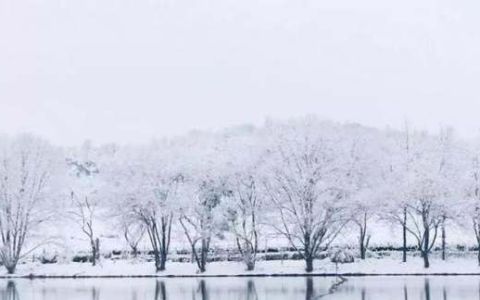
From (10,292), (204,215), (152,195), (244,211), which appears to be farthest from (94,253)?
(10,292)

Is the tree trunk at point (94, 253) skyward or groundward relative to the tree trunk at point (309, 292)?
skyward

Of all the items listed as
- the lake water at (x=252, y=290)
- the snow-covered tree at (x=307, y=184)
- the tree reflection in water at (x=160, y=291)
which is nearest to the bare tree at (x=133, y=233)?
the snow-covered tree at (x=307, y=184)

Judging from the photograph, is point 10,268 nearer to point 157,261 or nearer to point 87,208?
point 157,261

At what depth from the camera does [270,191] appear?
7169 cm

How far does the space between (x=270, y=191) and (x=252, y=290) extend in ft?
77.3

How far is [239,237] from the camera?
2835 inches

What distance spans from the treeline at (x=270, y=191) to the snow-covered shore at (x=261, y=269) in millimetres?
1177

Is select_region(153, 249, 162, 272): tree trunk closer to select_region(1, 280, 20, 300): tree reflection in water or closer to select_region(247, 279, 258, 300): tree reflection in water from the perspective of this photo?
select_region(1, 280, 20, 300): tree reflection in water

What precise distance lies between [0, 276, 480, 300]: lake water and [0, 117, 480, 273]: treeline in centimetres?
1208

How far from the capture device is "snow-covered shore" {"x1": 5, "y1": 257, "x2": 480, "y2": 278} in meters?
66.8

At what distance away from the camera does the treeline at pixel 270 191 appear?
230ft

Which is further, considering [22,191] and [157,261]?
[22,191]

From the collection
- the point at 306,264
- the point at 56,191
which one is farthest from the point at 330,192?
the point at 56,191

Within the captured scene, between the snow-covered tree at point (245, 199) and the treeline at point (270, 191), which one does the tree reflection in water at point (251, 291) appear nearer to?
the treeline at point (270, 191)
